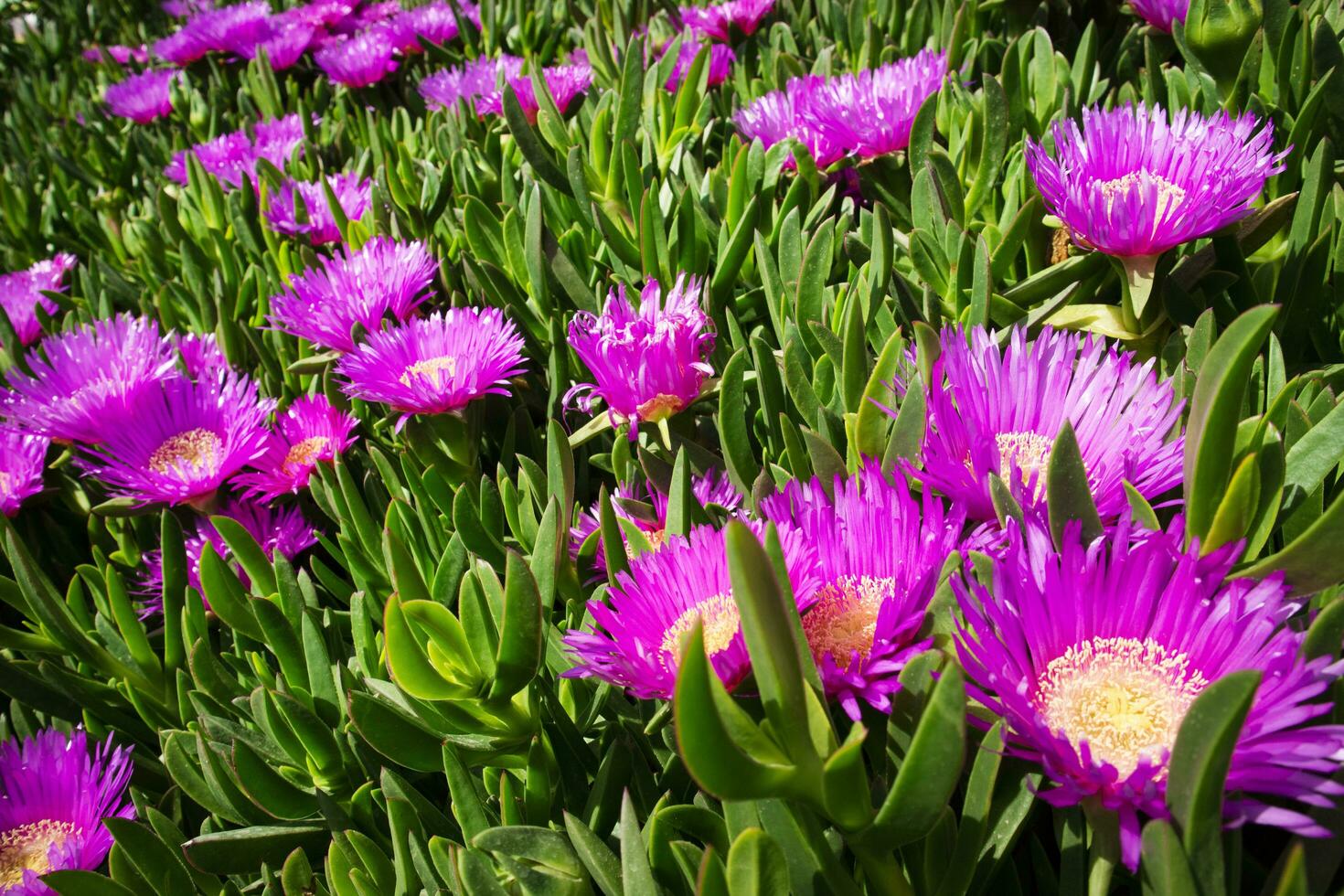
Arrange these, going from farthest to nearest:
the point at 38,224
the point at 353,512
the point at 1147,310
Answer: the point at 38,224 → the point at 353,512 → the point at 1147,310

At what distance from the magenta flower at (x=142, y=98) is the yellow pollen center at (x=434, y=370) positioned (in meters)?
1.60

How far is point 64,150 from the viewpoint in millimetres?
1954

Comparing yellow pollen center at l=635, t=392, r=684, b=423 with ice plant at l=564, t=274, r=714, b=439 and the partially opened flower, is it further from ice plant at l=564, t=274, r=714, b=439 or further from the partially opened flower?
the partially opened flower

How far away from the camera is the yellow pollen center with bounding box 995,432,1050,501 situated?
0.56 meters

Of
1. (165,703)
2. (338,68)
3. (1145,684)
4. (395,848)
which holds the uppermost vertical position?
(338,68)

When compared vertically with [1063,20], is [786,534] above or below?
below

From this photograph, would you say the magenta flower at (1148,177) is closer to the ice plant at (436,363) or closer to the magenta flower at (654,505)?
the magenta flower at (654,505)

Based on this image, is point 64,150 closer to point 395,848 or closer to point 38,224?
point 38,224

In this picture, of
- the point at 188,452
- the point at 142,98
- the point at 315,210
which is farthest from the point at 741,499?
the point at 142,98

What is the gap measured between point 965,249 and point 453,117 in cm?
83

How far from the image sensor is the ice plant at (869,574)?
44cm

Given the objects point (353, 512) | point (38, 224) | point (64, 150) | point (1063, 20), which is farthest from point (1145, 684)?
point (64, 150)

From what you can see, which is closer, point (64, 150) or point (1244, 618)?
point (1244, 618)

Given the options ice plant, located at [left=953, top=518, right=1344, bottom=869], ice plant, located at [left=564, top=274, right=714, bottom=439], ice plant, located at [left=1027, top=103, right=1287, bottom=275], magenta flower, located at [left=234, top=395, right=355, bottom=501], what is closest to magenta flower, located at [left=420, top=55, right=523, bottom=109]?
magenta flower, located at [left=234, top=395, right=355, bottom=501]
